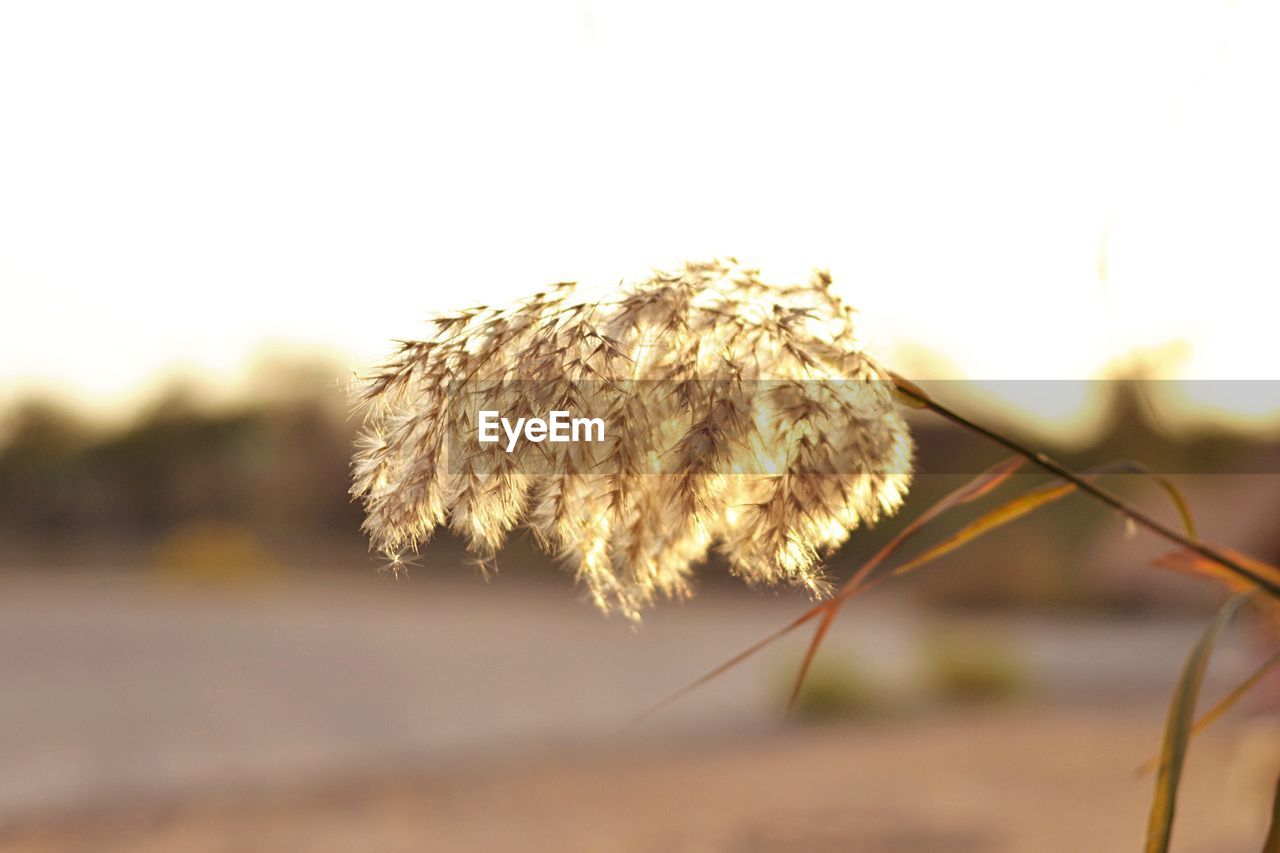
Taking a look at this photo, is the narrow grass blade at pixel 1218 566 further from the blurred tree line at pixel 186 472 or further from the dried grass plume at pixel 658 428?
the blurred tree line at pixel 186 472

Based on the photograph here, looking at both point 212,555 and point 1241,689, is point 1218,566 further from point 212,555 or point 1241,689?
point 212,555

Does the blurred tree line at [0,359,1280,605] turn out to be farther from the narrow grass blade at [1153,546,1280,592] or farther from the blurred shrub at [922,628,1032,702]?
the narrow grass blade at [1153,546,1280,592]

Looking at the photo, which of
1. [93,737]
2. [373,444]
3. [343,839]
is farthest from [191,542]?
[373,444]

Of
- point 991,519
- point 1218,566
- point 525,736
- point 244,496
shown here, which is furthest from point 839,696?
point 244,496

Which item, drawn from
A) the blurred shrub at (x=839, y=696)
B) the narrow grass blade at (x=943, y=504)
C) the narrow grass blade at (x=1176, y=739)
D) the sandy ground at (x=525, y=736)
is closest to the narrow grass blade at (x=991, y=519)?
the narrow grass blade at (x=943, y=504)

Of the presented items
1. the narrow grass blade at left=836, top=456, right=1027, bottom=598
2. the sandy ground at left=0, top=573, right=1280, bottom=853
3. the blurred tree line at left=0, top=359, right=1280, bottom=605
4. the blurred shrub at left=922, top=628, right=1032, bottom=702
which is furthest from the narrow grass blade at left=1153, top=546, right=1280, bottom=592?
the blurred tree line at left=0, top=359, right=1280, bottom=605

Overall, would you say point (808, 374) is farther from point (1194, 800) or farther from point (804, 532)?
point (1194, 800)
